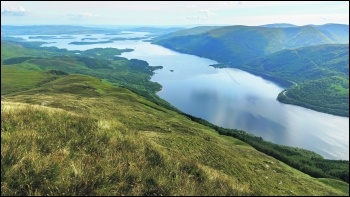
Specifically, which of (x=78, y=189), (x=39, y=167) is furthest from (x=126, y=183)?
(x=39, y=167)

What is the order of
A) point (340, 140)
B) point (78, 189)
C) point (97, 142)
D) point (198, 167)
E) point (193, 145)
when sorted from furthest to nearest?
point (340, 140) → point (193, 145) → point (97, 142) → point (198, 167) → point (78, 189)

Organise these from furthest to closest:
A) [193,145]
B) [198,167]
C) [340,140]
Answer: [340,140] < [193,145] < [198,167]

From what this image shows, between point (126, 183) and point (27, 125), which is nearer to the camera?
point (126, 183)

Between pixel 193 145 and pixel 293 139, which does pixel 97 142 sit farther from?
pixel 293 139

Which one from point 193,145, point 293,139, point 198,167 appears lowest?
point 293,139

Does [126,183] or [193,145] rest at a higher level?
[126,183]

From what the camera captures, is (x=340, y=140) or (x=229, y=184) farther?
(x=340, y=140)

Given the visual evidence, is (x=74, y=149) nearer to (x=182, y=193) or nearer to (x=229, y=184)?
(x=182, y=193)

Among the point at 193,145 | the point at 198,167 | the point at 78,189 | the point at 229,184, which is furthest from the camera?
the point at 193,145

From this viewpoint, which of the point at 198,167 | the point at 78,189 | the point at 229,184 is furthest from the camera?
the point at 198,167
